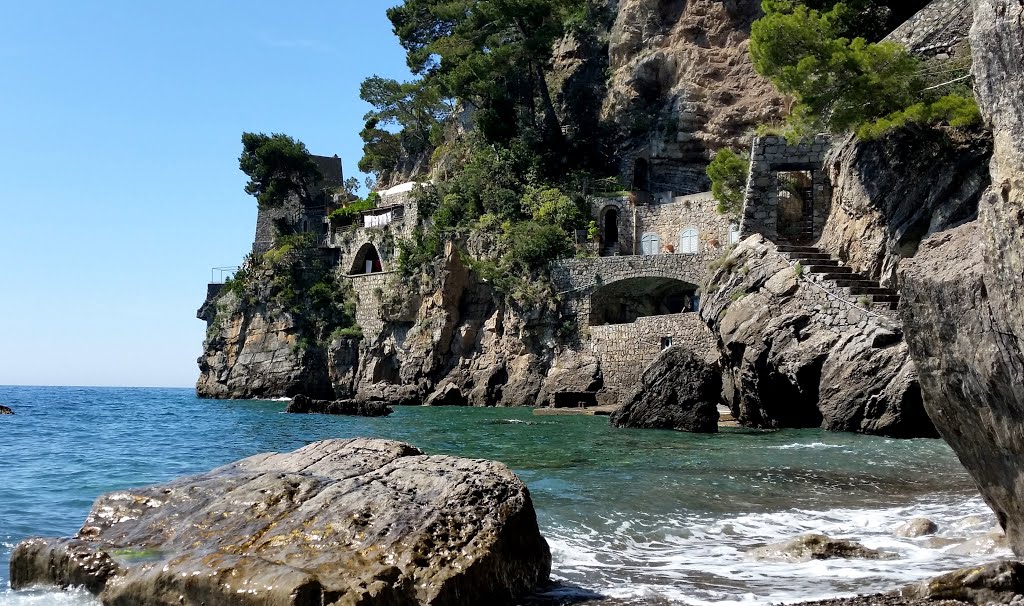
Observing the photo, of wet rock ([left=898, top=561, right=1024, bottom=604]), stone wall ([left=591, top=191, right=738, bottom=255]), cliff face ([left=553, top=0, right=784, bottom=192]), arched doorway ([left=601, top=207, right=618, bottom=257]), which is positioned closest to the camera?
wet rock ([left=898, top=561, right=1024, bottom=604])

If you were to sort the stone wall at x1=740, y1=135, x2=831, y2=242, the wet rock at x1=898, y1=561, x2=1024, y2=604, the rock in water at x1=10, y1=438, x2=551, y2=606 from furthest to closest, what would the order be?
1. the stone wall at x1=740, y1=135, x2=831, y2=242
2. the rock in water at x1=10, y1=438, x2=551, y2=606
3. the wet rock at x1=898, y1=561, x2=1024, y2=604

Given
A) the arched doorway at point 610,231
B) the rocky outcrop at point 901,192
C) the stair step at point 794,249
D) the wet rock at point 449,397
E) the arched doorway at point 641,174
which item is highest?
the arched doorway at point 641,174

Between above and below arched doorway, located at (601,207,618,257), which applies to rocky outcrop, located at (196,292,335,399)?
below

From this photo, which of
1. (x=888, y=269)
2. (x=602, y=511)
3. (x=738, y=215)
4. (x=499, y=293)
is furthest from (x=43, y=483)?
(x=499, y=293)

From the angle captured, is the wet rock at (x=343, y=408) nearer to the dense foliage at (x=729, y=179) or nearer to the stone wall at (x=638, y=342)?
the stone wall at (x=638, y=342)

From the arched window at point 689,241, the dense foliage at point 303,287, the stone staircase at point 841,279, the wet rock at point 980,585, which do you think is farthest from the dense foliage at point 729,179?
the wet rock at point 980,585

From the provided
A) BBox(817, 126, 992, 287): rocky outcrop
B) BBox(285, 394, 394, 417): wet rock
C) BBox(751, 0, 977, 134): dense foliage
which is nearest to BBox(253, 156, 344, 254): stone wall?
BBox(285, 394, 394, 417): wet rock

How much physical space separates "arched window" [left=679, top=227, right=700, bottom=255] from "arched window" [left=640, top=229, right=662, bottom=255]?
1195 mm

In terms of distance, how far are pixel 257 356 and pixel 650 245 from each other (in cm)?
2392

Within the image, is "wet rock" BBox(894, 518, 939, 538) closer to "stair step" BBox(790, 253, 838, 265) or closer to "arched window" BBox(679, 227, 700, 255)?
"stair step" BBox(790, 253, 838, 265)

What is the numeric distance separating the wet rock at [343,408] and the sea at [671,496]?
7405 mm

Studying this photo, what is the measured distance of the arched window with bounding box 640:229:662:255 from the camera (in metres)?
38.2

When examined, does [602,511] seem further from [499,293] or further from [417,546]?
[499,293]

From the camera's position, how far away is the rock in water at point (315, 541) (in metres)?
6.26
